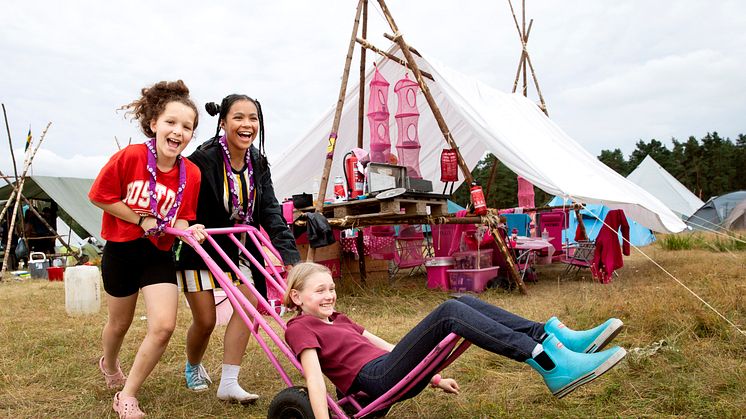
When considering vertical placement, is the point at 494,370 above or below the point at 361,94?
below

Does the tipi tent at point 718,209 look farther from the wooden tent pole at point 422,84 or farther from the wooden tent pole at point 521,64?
the wooden tent pole at point 422,84

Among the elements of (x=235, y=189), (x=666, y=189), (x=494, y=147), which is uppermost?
(x=494, y=147)

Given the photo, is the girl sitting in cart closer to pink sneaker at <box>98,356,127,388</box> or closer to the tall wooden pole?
pink sneaker at <box>98,356,127,388</box>

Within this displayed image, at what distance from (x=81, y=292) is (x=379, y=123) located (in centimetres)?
342

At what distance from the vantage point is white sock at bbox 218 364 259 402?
8.59 feet

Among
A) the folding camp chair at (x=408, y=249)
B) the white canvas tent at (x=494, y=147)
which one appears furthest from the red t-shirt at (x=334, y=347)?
the folding camp chair at (x=408, y=249)

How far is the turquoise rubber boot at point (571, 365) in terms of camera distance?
5.77ft

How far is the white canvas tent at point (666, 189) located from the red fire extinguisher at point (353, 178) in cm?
1371

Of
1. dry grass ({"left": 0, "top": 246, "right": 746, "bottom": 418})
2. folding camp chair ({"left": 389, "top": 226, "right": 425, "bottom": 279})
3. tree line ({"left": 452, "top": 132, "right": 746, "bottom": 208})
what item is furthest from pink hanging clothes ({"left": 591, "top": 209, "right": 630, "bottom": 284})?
tree line ({"left": 452, "top": 132, "right": 746, "bottom": 208})

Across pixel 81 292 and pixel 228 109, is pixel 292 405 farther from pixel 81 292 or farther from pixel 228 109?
pixel 81 292

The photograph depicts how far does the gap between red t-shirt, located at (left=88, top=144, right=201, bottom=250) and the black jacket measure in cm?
12

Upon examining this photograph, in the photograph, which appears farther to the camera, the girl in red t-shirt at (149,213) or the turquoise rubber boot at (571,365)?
the girl in red t-shirt at (149,213)

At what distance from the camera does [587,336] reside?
1.95 m

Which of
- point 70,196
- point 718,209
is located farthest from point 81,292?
point 718,209
